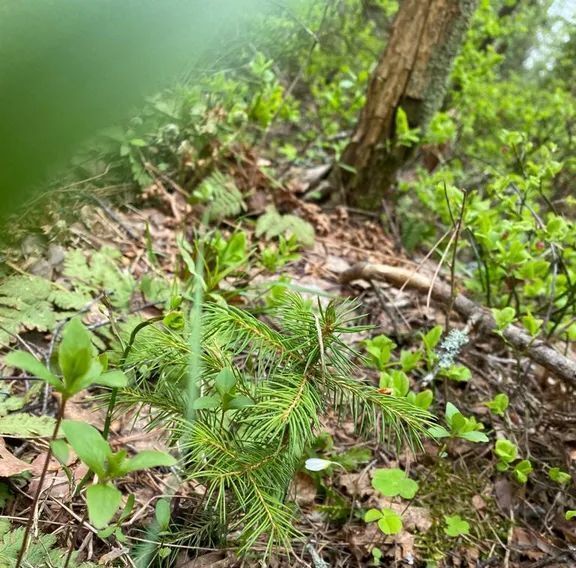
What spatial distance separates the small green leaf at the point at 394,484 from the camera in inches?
57.5

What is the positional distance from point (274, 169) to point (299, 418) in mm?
3083

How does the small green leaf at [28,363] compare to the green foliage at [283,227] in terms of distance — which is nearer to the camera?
the small green leaf at [28,363]

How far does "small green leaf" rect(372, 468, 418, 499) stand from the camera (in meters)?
1.46

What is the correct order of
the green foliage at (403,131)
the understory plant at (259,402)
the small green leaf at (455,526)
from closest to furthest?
the understory plant at (259,402) < the small green leaf at (455,526) < the green foliage at (403,131)

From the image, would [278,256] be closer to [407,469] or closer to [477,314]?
[477,314]

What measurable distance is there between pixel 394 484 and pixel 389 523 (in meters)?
0.11

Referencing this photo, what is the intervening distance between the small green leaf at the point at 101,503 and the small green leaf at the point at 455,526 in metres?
1.17

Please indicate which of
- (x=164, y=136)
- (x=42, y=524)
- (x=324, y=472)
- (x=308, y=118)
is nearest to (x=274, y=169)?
(x=164, y=136)

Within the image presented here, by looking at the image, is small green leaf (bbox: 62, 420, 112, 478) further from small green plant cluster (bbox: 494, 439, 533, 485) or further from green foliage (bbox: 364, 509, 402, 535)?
small green plant cluster (bbox: 494, 439, 533, 485)

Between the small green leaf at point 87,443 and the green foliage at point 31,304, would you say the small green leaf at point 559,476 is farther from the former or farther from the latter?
the green foliage at point 31,304

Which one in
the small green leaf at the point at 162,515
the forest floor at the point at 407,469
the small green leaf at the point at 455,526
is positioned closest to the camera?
the small green leaf at the point at 162,515

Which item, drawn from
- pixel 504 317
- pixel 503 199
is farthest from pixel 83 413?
pixel 503 199

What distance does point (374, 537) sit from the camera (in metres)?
1.59

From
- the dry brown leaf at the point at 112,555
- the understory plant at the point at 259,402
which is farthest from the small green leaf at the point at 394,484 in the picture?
the dry brown leaf at the point at 112,555
